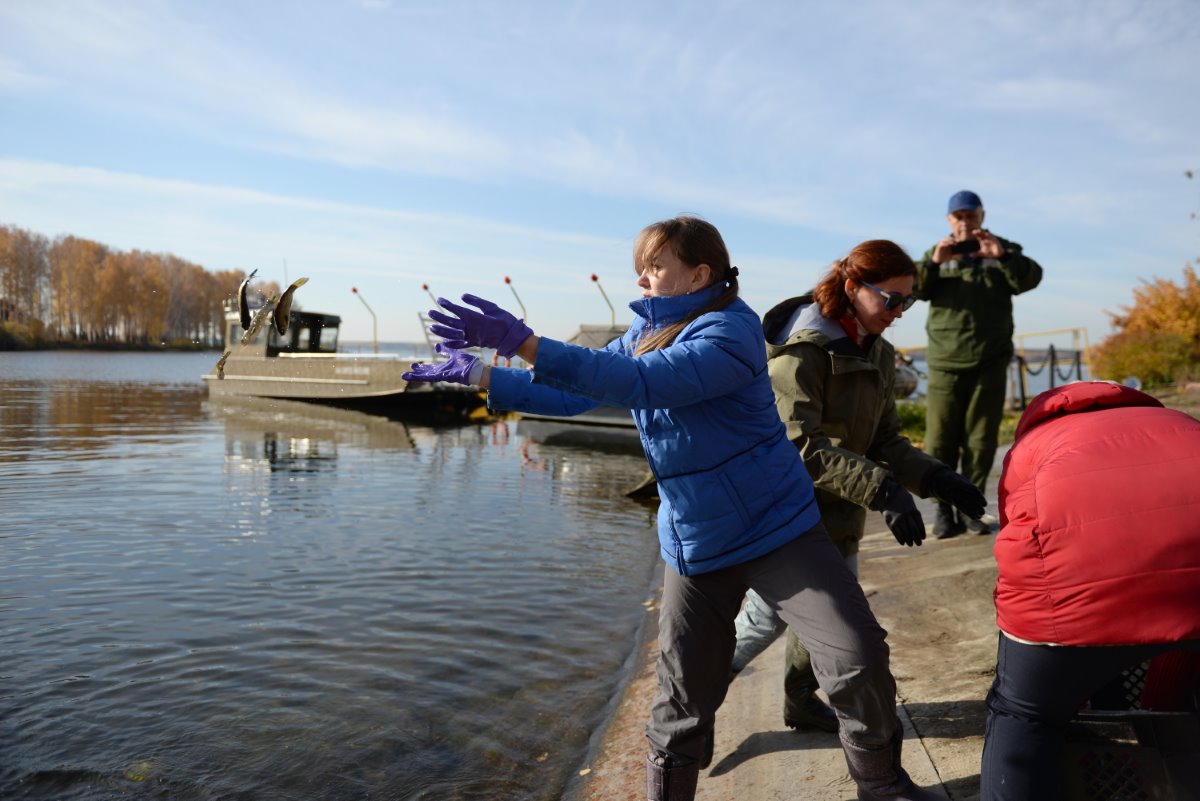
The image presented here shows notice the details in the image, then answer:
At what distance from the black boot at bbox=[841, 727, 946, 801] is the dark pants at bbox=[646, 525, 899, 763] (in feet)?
0.09

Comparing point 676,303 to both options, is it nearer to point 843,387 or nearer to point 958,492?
point 843,387

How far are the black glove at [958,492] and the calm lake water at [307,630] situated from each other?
80.4 inches

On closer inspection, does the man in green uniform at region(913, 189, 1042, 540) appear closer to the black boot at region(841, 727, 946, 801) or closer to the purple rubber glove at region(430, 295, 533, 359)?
the black boot at region(841, 727, 946, 801)

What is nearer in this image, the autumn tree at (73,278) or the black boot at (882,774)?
the black boot at (882,774)

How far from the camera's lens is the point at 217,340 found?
43.1 metres

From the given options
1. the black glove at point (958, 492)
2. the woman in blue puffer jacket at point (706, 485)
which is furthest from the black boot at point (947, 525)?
the woman in blue puffer jacket at point (706, 485)

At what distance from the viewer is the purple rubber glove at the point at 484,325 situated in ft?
7.47

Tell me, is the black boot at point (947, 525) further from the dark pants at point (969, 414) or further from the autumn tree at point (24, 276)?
the autumn tree at point (24, 276)

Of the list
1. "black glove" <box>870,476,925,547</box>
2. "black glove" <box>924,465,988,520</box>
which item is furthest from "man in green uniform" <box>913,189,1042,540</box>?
"black glove" <box>870,476,925,547</box>

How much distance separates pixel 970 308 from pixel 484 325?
4.67m

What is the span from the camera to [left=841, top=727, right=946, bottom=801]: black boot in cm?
251

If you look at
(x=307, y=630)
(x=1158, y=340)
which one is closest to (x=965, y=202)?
(x=307, y=630)

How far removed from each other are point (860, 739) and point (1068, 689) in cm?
62

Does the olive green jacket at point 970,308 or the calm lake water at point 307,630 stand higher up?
the olive green jacket at point 970,308
